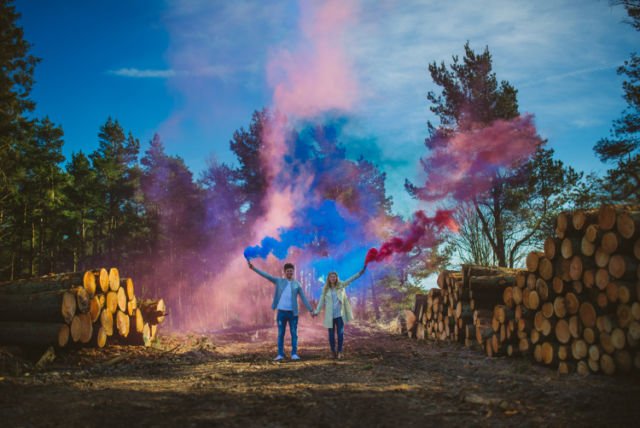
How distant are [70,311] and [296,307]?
18.2 feet

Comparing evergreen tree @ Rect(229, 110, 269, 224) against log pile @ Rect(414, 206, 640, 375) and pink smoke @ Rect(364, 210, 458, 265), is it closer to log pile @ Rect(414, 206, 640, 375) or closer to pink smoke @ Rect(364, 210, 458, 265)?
pink smoke @ Rect(364, 210, 458, 265)

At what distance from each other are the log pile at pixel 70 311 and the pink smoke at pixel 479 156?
15.2m

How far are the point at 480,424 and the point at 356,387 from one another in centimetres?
227

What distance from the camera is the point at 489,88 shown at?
22359mm

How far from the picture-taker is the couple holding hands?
1077 cm

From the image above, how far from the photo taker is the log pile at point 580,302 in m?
6.69

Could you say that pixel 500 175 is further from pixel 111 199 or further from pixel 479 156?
pixel 111 199

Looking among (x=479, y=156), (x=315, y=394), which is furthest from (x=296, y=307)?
(x=479, y=156)

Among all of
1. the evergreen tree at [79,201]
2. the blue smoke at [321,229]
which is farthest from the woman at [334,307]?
the evergreen tree at [79,201]

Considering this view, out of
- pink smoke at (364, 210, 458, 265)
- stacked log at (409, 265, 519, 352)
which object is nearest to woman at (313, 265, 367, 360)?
pink smoke at (364, 210, 458, 265)

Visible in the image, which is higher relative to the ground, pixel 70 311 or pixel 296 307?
pixel 70 311

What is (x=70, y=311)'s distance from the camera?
35.2ft

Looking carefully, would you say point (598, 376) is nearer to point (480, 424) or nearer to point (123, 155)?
point (480, 424)

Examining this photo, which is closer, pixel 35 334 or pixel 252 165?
pixel 35 334
